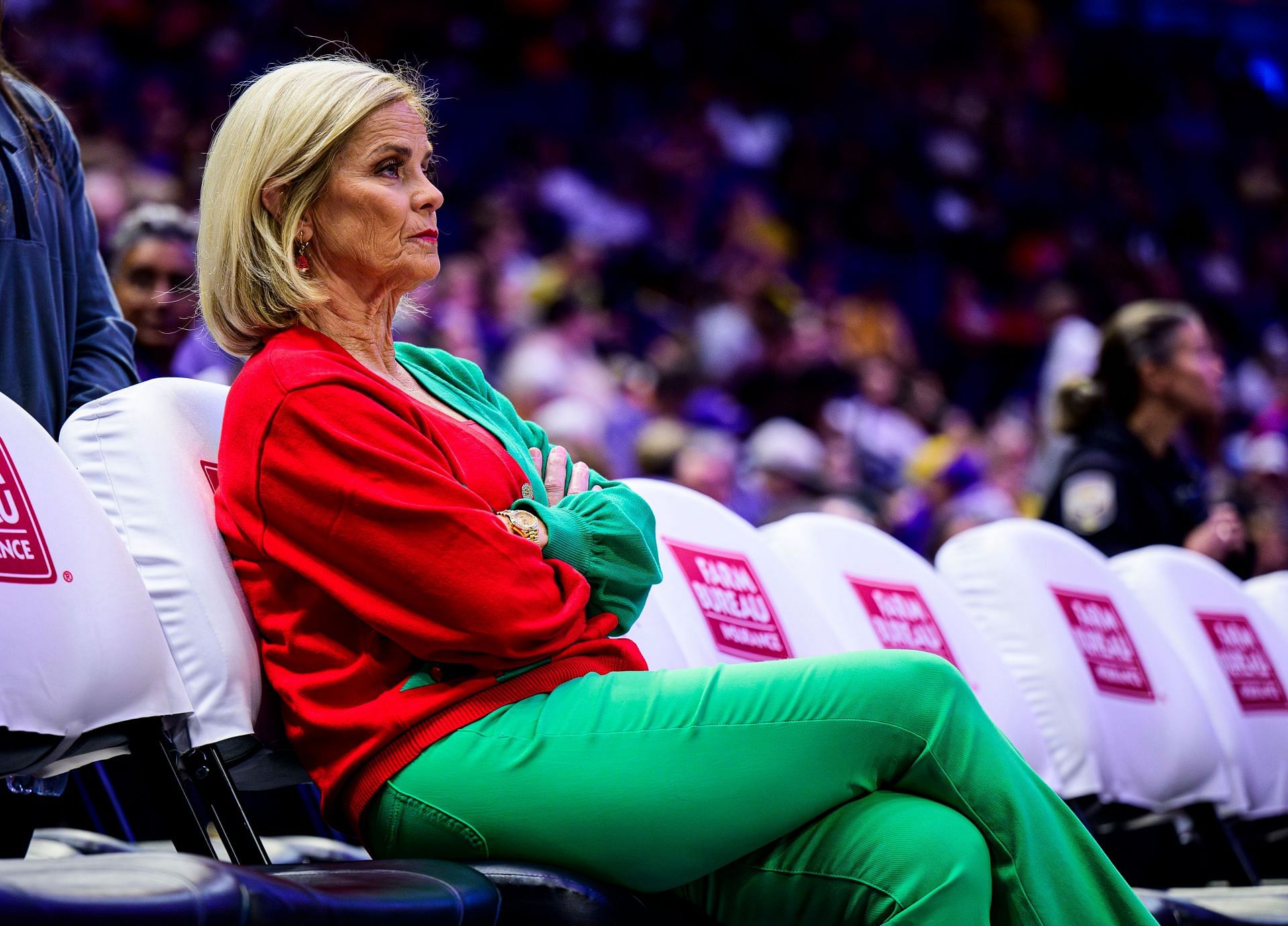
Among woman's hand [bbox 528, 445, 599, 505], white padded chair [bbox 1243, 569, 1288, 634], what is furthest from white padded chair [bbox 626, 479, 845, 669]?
white padded chair [bbox 1243, 569, 1288, 634]

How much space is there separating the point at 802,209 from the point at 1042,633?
7.10 m

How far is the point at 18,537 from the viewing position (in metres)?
1.52

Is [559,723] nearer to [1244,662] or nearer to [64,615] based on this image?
[64,615]

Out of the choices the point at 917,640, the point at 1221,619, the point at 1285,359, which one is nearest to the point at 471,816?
the point at 917,640

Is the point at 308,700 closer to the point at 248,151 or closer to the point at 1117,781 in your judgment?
the point at 248,151

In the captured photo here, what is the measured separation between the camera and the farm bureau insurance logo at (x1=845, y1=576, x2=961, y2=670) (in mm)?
2490

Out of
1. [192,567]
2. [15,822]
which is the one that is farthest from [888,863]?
[15,822]

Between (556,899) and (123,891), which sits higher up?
(123,891)

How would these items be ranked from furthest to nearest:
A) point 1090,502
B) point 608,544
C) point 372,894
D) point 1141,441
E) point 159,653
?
point 1141,441
point 1090,502
point 608,544
point 159,653
point 372,894

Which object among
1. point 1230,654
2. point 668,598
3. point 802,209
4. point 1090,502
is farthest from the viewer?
point 802,209

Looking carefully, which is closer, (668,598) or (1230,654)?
(668,598)

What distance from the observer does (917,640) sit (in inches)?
99.2

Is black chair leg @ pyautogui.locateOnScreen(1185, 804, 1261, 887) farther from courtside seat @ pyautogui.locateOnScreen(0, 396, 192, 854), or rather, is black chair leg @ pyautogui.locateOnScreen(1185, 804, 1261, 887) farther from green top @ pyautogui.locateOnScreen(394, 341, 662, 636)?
courtside seat @ pyautogui.locateOnScreen(0, 396, 192, 854)

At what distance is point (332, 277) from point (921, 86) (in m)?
9.47
